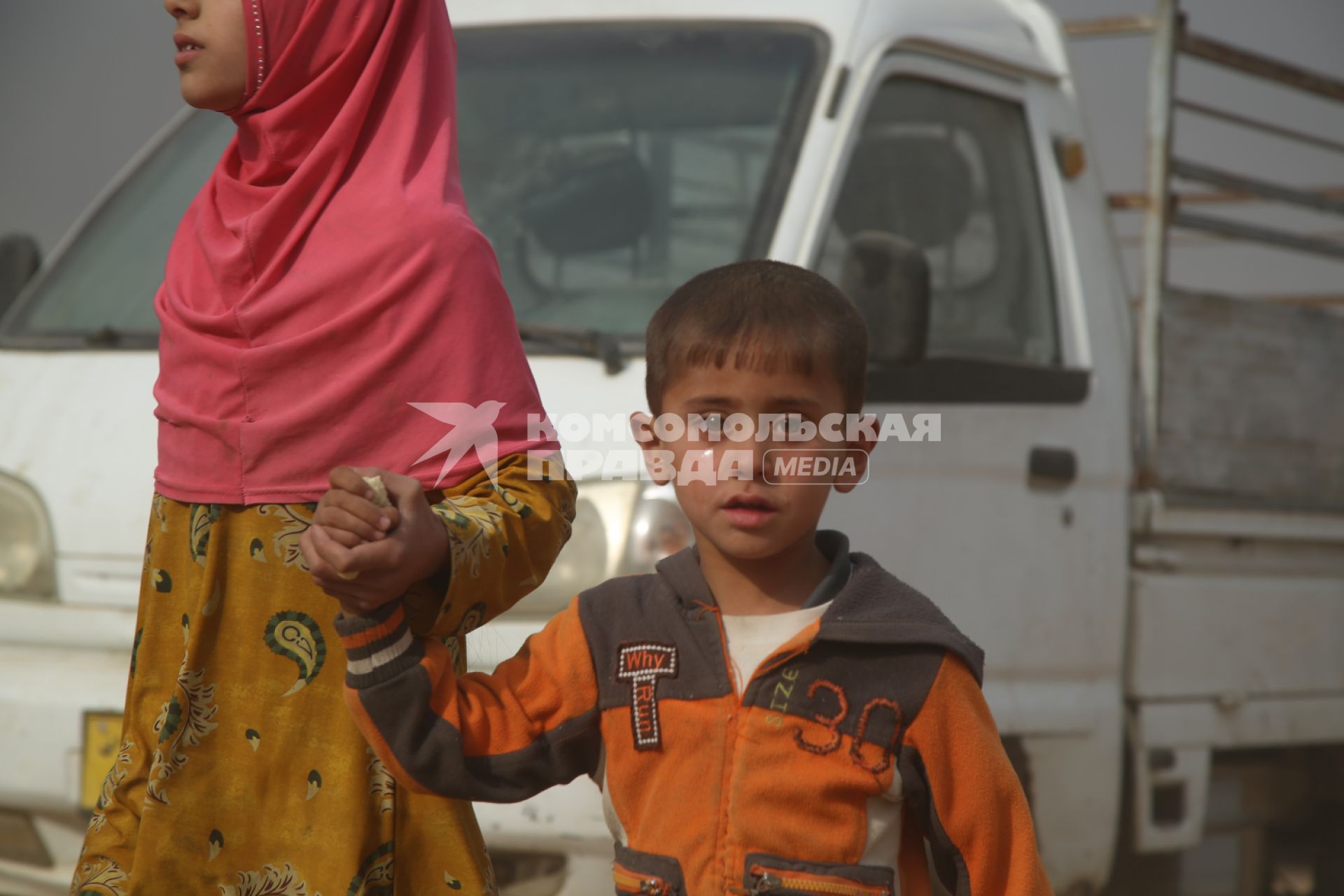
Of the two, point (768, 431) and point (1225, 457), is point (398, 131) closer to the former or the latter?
point (768, 431)

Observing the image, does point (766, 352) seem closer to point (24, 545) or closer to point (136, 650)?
point (136, 650)

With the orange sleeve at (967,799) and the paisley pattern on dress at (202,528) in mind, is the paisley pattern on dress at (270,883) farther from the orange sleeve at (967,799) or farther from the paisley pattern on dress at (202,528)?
the orange sleeve at (967,799)

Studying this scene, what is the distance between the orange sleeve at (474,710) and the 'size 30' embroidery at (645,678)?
4 cm

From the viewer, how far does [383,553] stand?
60.2 inches

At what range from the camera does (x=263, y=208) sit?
189 cm

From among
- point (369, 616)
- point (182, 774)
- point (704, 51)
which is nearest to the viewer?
point (369, 616)

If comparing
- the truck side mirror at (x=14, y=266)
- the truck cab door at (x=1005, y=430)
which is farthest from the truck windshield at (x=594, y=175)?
the truck side mirror at (x=14, y=266)

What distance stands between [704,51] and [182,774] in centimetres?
226

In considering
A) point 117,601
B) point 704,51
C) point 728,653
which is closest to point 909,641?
point 728,653

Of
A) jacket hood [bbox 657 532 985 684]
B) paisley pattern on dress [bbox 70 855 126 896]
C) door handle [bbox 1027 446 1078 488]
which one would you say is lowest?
paisley pattern on dress [bbox 70 855 126 896]

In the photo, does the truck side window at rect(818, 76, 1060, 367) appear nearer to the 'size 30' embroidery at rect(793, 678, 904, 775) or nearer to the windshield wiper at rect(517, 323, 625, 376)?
the windshield wiper at rect(517, 323, 625, 376)

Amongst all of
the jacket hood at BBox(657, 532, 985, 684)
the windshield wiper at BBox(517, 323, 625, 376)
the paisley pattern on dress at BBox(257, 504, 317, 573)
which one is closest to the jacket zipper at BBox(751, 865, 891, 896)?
the jacket hood at BBox(657, 532, 985, 684)

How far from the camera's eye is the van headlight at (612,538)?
113 inches

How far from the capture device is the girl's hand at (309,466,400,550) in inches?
59.7
